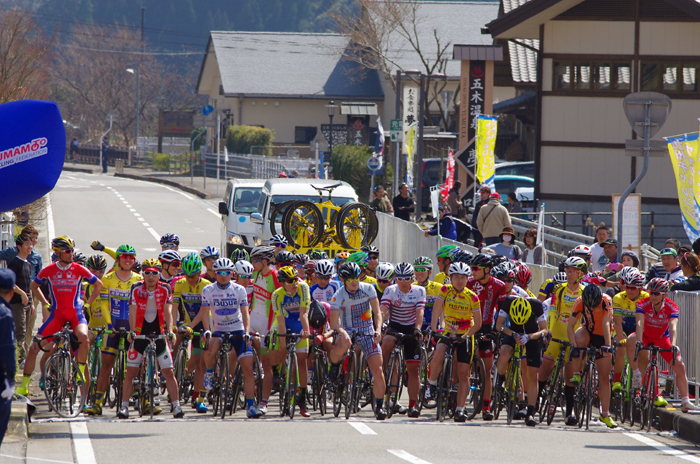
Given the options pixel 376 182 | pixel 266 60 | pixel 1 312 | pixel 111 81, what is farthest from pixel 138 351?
pixel 111 81

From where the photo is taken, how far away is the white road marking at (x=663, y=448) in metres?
9.29

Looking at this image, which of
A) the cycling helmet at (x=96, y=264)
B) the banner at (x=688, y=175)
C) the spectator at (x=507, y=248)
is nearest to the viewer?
the cycling helmet at (x=96, y=264)

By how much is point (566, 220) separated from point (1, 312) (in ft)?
68.3

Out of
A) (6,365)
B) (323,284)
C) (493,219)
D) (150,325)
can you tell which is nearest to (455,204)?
(493,219)

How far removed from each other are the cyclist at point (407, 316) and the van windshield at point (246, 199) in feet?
36.3

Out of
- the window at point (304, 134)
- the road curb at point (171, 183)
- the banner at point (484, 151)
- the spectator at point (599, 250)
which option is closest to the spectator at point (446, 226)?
the spectator at point (599, 250)

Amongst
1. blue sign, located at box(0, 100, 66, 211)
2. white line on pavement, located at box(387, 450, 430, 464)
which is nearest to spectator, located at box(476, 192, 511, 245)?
white line on pavement, located at box(387, 450, 430, 464)

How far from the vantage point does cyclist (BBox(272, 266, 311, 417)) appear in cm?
1076

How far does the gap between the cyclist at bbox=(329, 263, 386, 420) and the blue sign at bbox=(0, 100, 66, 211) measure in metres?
3.27

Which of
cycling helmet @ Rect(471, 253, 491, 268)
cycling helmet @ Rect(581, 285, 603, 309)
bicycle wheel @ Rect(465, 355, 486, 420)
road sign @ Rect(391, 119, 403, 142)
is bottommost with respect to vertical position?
bicycle wheel @ Rect(465, 355, 486, 420)

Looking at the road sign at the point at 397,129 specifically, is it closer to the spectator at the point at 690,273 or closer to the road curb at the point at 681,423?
the spectator at the point at 690,273

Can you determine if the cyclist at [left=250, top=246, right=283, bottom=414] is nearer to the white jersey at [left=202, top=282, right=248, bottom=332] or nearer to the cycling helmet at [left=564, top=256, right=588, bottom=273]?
the white jersey at [left=202, top=282, right=248, bottom=332]

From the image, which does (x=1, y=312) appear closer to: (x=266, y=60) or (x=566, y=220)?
(x=566, y=220)

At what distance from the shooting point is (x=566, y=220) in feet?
83.7
